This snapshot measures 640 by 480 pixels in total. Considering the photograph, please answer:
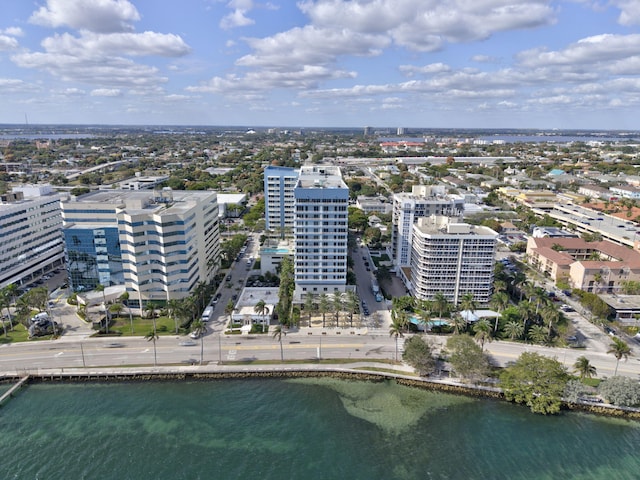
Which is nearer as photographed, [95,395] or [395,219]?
[95,395]

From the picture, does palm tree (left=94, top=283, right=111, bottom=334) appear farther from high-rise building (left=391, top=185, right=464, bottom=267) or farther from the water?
high-rise building (left=391, top=185, right=464, bottom=267)

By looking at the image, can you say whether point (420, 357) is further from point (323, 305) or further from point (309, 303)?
point (309, 303)

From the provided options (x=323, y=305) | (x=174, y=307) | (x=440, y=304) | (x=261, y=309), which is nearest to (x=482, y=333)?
(x=440, y=304)

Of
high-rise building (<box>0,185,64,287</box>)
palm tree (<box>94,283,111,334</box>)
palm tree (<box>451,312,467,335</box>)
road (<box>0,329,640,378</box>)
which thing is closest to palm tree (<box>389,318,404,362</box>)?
road (<box>0,329,640,378</box>)

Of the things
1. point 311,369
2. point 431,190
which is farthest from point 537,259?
point 311,369

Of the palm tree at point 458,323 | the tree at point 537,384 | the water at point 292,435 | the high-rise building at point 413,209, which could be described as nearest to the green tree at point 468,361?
the tree at point 537,384

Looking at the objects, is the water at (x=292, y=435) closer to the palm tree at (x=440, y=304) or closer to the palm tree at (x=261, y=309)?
the palm tree at (x=261, y=309)

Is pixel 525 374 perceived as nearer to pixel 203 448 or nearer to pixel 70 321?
pixel 203 448
